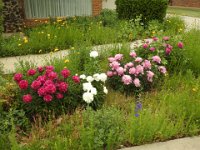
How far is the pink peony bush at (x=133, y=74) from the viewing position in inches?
190

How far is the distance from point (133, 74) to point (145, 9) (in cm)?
586

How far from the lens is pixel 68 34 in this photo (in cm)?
791

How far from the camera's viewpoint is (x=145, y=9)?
1029 cm

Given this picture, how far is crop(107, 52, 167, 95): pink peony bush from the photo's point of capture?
482cm

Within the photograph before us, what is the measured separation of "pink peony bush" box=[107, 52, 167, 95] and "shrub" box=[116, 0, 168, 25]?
546 cm

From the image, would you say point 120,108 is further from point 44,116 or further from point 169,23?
point 169,23

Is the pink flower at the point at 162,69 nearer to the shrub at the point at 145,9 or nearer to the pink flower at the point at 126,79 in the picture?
the pink flower at the point at 126,79

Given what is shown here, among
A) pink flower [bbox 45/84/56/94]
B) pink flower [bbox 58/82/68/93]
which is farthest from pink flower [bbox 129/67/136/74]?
pink flower [bbox 45/84/56/94]

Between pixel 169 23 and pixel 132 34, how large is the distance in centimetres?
242

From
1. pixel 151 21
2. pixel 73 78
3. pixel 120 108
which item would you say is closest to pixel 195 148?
pixel 120 108

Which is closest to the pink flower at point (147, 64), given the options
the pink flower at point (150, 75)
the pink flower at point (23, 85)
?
the pink flower at point (150, 75)

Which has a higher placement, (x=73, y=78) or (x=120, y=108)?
(x=73, y=78)

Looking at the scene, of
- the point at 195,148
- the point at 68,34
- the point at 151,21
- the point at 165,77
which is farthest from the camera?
the point at 151,21

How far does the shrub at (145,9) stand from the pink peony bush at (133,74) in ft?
17.9
